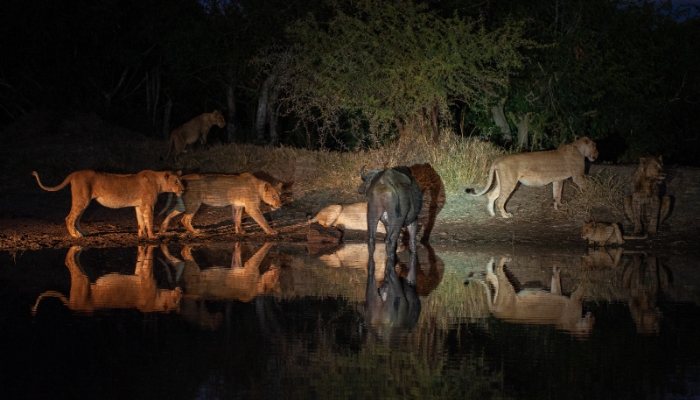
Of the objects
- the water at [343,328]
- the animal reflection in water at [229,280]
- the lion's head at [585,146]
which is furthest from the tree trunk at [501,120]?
the animal reflection in water at [229,280]

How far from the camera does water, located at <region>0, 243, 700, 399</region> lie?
20.2 feet

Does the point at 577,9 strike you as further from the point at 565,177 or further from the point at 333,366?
the point at 333,366

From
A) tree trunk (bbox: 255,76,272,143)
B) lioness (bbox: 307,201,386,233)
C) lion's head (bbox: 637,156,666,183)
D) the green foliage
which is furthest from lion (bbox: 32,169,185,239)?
tree trunk (bbox: 255,76,272,143)

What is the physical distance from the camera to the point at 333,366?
6.61 meters

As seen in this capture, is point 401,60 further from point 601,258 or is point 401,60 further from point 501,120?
point 501,120

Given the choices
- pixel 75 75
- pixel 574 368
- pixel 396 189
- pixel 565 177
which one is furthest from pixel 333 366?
pixel 75 75

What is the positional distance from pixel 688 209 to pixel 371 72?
21.7ft

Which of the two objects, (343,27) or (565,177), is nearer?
(565,177)

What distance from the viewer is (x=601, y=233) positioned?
13602 mm

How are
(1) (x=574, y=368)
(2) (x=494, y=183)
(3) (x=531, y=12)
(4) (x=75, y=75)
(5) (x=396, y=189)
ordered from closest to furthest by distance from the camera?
(1) (x=574, y=368) < (5) (x=396, y=189) < (2) (x=494, y=183) < (3) (x=531, y=12) < (4) (x=75, y=75)

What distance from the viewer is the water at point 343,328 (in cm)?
617

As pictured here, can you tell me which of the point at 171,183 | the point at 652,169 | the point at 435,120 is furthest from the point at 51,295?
the point at 435,120

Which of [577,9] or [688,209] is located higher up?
[577,9]

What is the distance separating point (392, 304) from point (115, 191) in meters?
6.66
